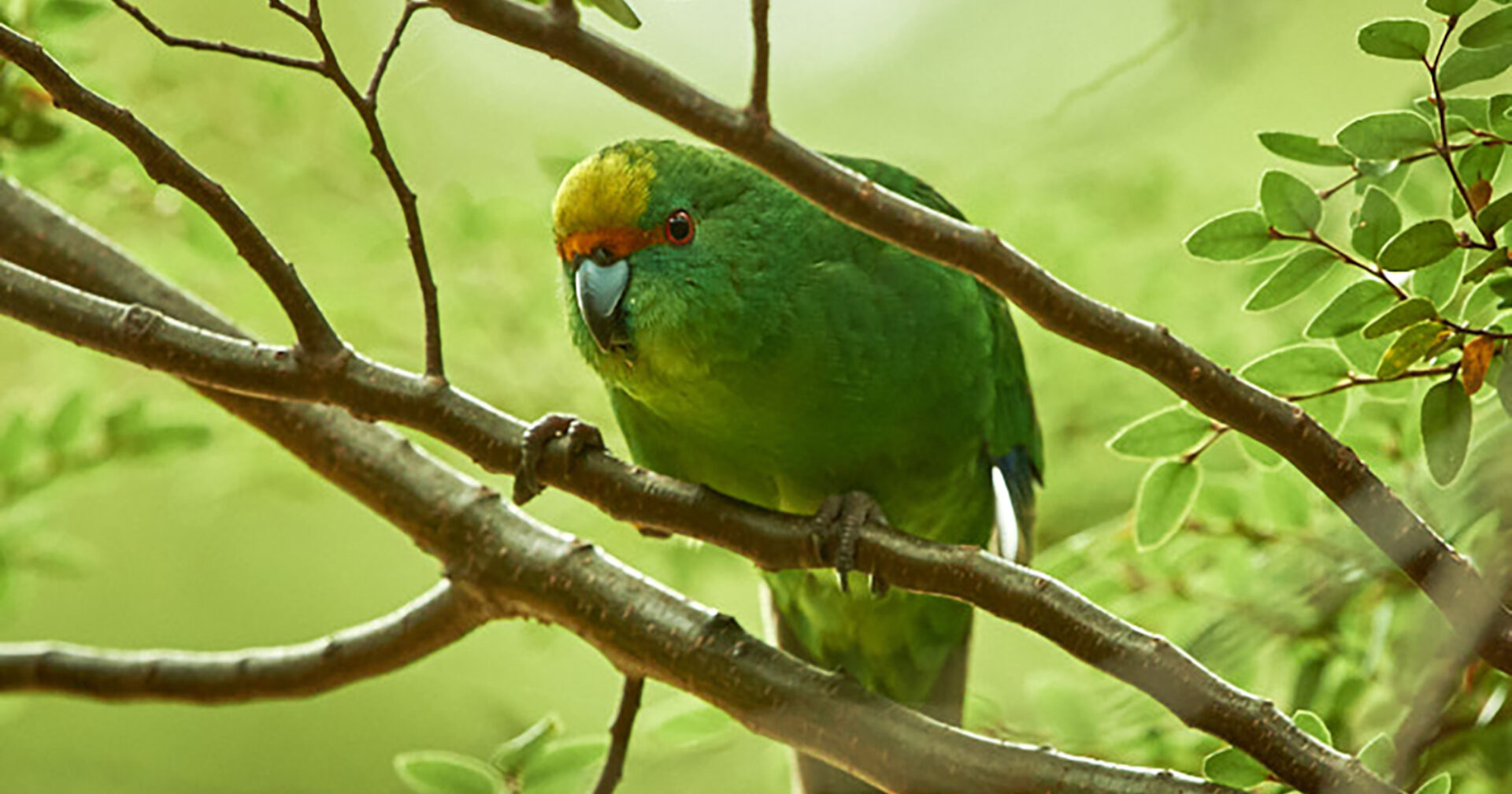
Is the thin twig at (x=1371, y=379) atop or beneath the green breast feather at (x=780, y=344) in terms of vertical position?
beneath

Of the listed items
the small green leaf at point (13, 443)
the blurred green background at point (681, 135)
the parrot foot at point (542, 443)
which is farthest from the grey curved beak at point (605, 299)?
the small green leaf at point (13, 443)

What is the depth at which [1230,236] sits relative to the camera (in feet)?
4.69

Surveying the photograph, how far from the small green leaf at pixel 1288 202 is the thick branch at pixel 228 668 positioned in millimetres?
1260

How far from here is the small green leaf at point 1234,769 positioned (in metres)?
1.41

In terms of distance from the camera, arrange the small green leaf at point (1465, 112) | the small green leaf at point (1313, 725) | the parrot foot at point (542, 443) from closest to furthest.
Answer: the small green leaf at point (1465, 112), the small green leaf at point (1313, 725), the parrot foot at point (542, 443)

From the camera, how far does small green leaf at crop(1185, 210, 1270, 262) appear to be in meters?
1.42

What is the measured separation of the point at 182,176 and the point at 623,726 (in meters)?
0.95

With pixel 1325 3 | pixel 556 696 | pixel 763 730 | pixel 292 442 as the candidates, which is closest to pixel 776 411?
pixel 763 730

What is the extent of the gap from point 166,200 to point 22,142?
0.91 feet

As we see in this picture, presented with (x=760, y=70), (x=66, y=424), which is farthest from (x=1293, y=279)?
(x=66, y=424)

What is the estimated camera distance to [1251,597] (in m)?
2.06

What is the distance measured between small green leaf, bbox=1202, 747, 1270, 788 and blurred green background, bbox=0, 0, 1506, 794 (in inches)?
11.8

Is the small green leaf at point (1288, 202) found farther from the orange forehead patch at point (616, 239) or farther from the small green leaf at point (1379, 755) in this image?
the orange forehead patch at point (616, 239)

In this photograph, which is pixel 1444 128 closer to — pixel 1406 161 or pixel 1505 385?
pixel 1406 161
